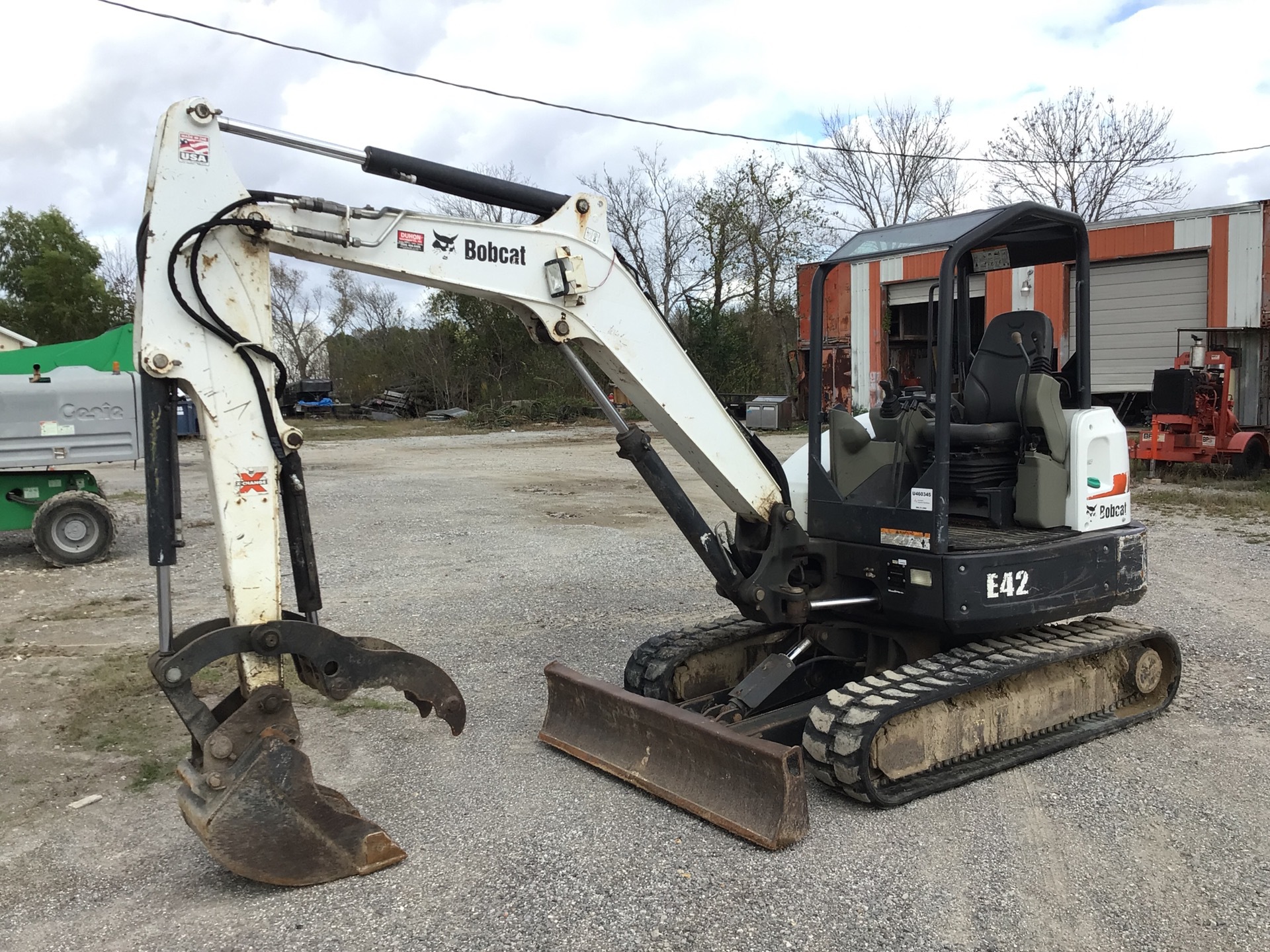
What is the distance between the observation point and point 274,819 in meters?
3.57

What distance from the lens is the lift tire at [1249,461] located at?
15383 millimetres

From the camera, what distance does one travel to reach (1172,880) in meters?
3.69

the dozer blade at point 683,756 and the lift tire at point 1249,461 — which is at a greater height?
the lift tire at point 1249,461

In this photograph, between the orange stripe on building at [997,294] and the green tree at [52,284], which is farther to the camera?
the green tree at [52,284]

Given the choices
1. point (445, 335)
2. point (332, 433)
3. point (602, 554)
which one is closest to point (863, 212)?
point (445, 335)

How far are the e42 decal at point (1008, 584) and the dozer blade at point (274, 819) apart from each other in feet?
9.65

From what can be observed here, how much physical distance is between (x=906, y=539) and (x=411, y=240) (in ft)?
8.55

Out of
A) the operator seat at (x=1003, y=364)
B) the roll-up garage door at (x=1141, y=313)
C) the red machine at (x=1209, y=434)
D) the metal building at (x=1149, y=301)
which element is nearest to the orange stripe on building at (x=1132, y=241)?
the metal building at (x=1149, y=301)

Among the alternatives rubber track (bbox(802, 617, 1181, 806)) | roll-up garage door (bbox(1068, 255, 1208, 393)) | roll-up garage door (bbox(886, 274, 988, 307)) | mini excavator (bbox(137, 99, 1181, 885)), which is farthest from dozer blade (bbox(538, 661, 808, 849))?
roll-up garage door (bbox(1068, 255, 1208, 393))

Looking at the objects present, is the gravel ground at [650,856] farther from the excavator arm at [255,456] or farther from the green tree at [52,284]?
the green tree at [52,284]

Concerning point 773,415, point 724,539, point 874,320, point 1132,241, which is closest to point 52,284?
point 773,415

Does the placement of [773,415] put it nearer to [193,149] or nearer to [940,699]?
[940,699]

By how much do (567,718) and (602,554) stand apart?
17.1 feet

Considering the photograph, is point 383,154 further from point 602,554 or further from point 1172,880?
point 602,554
